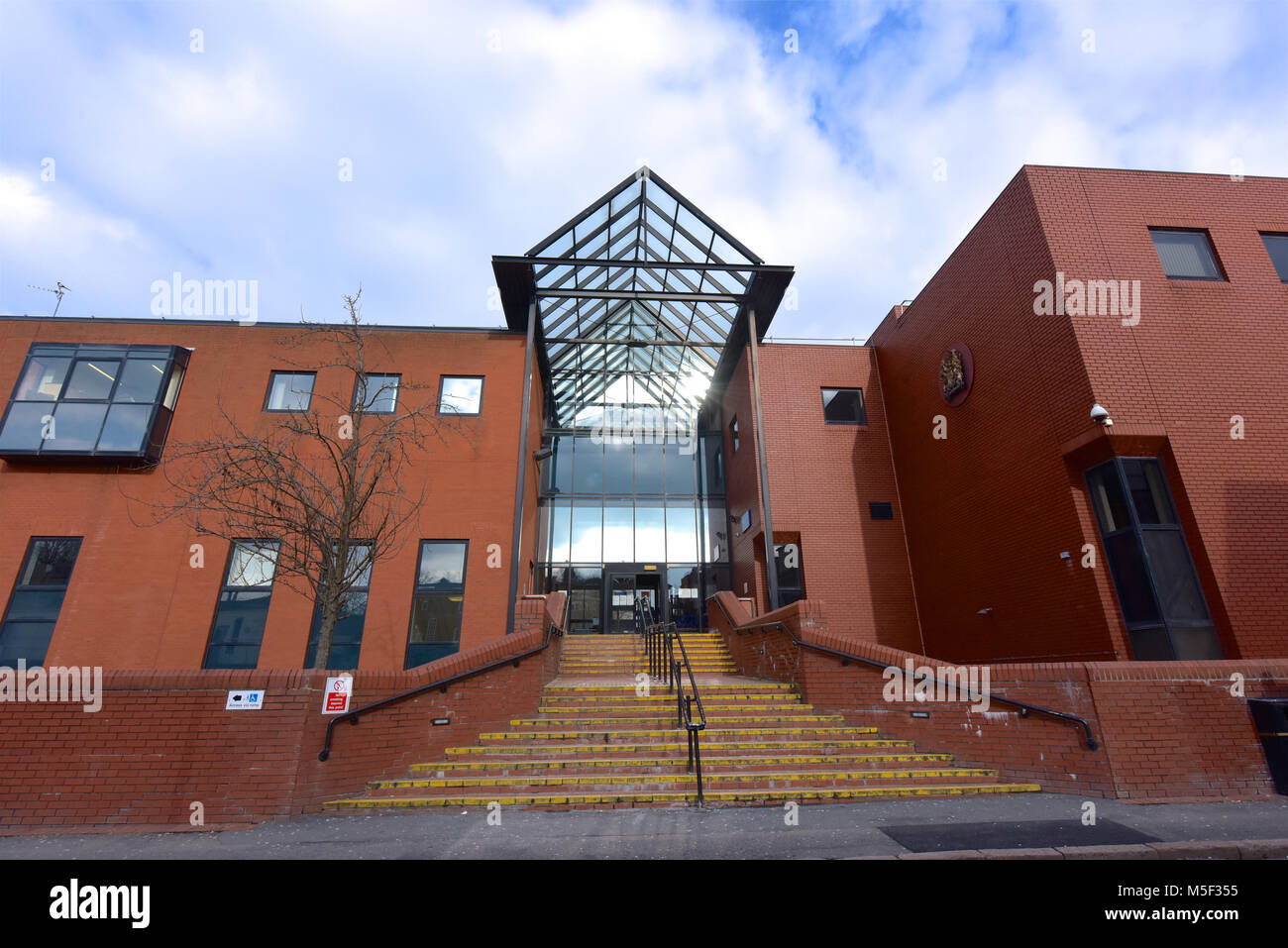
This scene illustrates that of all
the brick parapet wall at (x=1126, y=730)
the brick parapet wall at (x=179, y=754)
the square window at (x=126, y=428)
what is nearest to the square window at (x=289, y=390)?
the square window at (x=126, y=428)

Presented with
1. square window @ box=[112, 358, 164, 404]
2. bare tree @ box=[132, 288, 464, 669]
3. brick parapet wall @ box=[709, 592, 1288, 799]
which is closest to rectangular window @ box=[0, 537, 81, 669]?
bare tree @ box=[132, 288, 464, 669]

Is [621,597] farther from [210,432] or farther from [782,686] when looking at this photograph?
[210,432]

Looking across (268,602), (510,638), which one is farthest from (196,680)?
(268,602)

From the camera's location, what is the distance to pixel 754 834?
471cm

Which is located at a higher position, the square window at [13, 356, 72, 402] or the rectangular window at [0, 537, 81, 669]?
the square window at [13, 356, 72, 402]

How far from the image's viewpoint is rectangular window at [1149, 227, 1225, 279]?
9930 millimetres

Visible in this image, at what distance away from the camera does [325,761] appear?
5871mm

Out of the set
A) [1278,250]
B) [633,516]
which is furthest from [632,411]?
[1278,250]

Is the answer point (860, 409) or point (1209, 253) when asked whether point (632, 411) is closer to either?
point (860, 409)

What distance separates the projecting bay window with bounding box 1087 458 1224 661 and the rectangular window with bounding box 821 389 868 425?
7.23 meters

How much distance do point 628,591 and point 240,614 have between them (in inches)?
391

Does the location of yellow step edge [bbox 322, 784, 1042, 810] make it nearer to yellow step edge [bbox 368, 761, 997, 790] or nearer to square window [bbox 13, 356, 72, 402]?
yellow step edge [bbox 368, 761, 997, 790]

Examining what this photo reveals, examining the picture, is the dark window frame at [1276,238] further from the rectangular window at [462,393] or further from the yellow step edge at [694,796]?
the rectangular window at [462,393]

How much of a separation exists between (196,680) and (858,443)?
49.0ft
